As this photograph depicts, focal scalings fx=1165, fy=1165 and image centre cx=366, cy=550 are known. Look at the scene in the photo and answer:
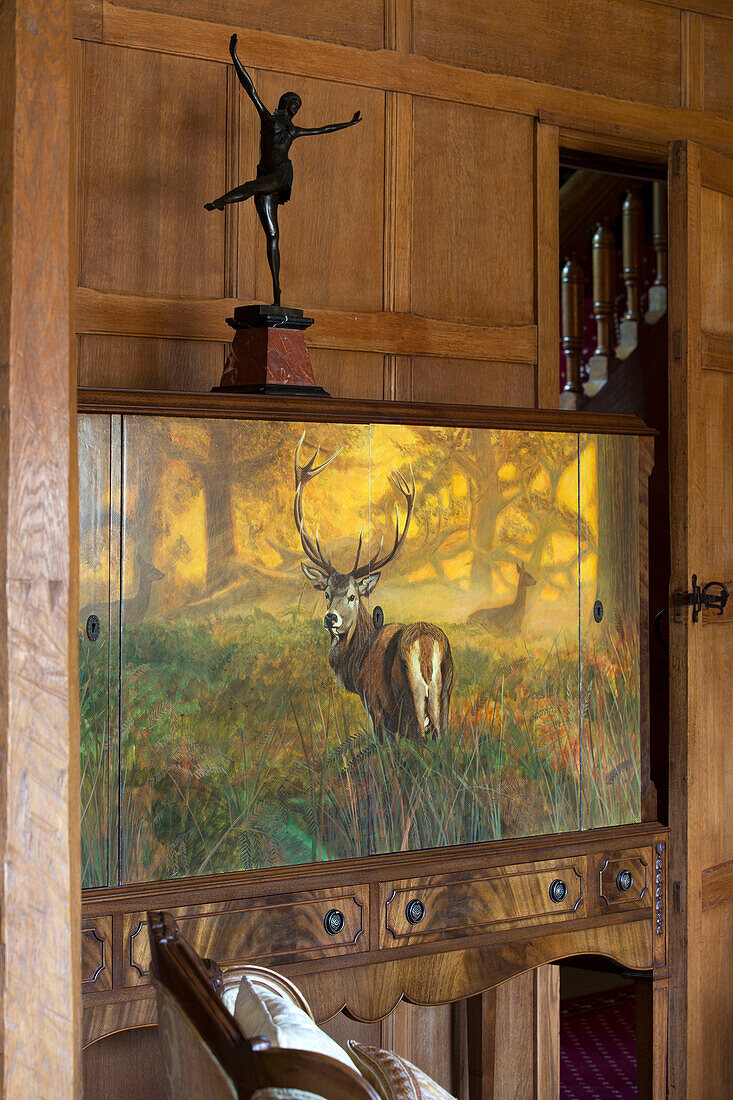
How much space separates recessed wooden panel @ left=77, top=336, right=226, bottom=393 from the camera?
2912 mm

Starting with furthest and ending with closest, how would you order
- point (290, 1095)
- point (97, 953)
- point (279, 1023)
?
point (97, 953)
point (279, 1023)
point (290, 1095)

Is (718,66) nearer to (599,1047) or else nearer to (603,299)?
(603,299)

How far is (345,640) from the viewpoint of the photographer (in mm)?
2574

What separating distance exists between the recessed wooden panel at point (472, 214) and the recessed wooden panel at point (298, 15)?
259 millimetres

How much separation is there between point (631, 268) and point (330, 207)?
2.01m

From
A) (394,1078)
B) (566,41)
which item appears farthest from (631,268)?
(394,1078)

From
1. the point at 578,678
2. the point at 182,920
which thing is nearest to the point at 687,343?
the point at 578,678

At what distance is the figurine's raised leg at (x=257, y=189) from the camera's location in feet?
8.82

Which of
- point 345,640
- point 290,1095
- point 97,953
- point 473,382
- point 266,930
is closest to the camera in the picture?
point 290,1095

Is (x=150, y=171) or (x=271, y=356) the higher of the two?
(x=150, y=171)

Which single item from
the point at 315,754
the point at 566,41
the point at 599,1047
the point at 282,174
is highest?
the point at 566,41

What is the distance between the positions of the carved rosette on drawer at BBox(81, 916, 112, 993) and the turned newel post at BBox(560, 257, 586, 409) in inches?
128

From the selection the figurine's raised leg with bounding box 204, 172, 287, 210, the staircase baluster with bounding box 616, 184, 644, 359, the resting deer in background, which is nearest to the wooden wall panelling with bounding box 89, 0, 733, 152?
the figurine's raised leg with bounding box 204, 172, 287, 210

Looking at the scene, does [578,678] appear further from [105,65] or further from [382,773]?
[105,65]
